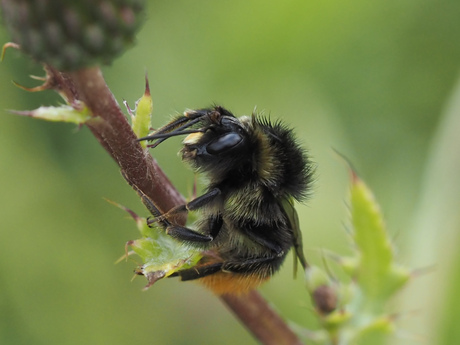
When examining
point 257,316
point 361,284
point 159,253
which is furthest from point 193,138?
point 361,284

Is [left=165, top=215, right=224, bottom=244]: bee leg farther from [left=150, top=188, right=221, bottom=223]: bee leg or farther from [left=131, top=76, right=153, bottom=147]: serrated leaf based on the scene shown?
[left=131, top=76, right=153, bottom=147]: serrated leaf

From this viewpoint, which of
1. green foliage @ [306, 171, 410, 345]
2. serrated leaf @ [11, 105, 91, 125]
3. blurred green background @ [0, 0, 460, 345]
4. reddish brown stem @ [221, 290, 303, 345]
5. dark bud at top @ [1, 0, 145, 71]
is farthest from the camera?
blurred green background @ [0, 0, 460, 345]

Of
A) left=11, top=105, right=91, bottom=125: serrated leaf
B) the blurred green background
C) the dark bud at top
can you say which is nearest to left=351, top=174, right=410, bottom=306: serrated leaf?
the blurred green background

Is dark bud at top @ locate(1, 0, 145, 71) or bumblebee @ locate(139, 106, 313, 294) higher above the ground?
bumblebee @ locate(139, 106, 313, 294)

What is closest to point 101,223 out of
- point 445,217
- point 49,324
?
point 49,324

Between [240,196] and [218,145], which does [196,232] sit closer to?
[240,196]

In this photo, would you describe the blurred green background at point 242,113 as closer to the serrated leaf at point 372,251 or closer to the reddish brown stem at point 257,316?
the serrated leaf at point 372,251
